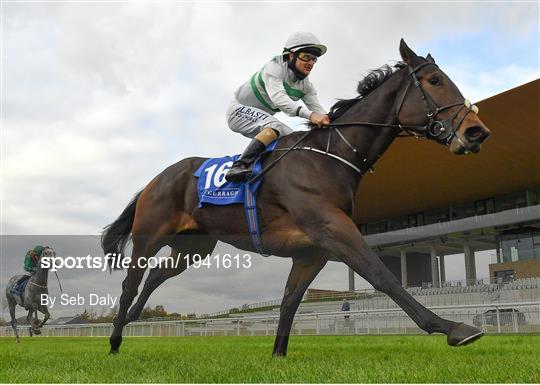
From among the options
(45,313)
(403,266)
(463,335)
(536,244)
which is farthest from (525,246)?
(463,335)

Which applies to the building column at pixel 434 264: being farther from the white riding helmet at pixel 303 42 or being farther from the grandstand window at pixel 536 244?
the white riding helmet at pixel 303 42

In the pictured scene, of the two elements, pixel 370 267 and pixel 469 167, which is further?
pixel 469 167

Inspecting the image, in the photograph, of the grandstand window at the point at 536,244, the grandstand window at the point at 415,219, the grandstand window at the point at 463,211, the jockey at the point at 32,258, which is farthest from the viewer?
the grandstand window at the point at 415,219

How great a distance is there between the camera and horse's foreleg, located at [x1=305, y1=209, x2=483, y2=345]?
356 cm

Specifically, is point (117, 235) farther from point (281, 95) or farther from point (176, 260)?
point (281, 95)

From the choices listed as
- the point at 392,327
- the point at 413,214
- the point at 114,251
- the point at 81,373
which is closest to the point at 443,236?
the point at 413,214

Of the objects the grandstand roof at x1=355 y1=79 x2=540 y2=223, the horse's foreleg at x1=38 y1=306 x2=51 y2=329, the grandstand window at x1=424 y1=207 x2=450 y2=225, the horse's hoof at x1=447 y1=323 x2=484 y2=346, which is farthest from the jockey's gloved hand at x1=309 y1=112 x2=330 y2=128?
the grandstand window at x1=424 y1=207 x2=450 y2=225

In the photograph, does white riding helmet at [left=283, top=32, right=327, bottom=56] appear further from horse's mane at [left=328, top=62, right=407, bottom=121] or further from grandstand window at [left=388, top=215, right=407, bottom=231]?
grandstand window at [left=388, top=215, right=407, bottom=231]

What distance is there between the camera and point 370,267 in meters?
4.07

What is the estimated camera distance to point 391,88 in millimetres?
4828

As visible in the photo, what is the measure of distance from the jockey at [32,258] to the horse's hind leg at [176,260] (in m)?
7.54

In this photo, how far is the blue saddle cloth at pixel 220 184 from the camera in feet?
16.7

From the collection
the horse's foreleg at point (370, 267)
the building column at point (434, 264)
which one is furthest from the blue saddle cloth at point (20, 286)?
the building column at point (434, 264)

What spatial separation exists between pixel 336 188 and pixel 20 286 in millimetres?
11737
